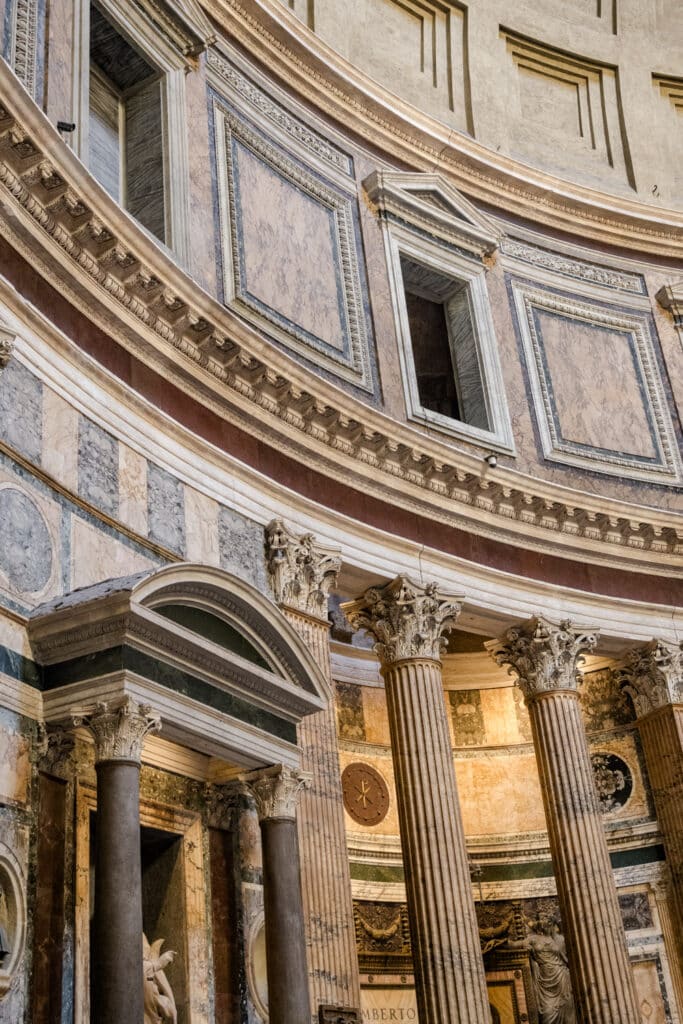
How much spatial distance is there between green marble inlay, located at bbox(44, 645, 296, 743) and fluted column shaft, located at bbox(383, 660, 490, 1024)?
3.46m

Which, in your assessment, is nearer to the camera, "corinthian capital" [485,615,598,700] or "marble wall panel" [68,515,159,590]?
"marble wall panel" [68,515,159,590]

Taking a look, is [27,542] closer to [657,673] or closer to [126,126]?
[126,126]

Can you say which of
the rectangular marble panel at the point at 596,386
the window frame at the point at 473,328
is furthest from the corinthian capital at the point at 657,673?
the window frame at the point at 473,328

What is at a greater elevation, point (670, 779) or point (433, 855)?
point (670, 779)

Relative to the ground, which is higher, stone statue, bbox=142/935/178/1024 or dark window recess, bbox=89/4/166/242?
dark window recess, bbox=89/4/166/242

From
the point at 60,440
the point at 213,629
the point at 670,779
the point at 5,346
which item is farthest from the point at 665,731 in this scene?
the point at 5,346

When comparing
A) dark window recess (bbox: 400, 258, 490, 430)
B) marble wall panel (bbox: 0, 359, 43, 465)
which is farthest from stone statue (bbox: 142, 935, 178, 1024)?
dark window recess (bbox: 400, 258, 490, 430)

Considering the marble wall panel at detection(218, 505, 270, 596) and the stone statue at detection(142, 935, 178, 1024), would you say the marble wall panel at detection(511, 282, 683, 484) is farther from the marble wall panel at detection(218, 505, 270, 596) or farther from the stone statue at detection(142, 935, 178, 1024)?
the stone statue at detection(142, 935, 178, 1024)

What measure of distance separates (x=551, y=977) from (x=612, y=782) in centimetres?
462

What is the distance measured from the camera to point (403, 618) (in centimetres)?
1479

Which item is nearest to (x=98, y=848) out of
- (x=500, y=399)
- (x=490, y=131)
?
(x=500, y=399)

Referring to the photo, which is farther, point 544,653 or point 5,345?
point 544,653

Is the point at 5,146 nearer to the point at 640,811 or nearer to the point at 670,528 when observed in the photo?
the point at 670,528

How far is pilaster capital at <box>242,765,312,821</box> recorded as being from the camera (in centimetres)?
1073
